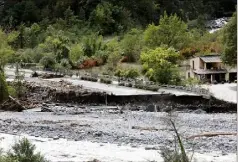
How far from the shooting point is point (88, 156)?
24.0 meters

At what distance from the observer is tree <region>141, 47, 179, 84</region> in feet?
165

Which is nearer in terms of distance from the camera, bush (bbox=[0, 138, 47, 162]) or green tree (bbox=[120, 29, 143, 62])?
bush (bbox=[0, 138, 47, 162])

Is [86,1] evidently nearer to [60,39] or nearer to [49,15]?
[49,15]

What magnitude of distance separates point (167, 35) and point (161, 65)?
582 inches

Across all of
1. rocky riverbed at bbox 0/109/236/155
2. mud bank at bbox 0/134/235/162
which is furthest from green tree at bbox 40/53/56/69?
mud bank at bbox 0/134/235/162

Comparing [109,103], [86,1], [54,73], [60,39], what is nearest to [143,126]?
[109,103]

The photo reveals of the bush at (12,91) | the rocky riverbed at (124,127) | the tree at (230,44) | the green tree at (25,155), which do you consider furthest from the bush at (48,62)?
the green tree at (25,155)

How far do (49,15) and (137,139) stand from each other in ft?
230

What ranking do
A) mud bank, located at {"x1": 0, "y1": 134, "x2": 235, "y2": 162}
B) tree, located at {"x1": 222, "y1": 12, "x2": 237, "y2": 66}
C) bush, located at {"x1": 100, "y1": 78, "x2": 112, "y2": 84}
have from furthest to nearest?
bush, located at {"x1": 100, "y1": 78, "x2": 112, "y2": 84}
tree, located at {"x1": 222, "y1": 12, "x2": 237, "y2": 66}
mud bank, located at {"x1": 0, "y1": 134, "x2": 235, "y2": 162}

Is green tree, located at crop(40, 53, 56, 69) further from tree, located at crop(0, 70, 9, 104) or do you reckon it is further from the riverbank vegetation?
tree, located at crop(0, 70, 9, 104)

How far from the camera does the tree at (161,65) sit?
5038 centimetres

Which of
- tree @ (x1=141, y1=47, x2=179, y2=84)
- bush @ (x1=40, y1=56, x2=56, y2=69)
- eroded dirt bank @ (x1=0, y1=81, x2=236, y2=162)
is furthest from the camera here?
bush @ (x1=40, y1=56, x2=56, y2=69)

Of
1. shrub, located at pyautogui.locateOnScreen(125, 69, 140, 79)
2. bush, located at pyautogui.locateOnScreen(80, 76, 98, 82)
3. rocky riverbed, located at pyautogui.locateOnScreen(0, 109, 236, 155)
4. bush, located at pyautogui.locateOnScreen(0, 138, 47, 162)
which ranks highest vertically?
shrub, located at pyautogui.locateOnScreen(125, 69, 140, 79)

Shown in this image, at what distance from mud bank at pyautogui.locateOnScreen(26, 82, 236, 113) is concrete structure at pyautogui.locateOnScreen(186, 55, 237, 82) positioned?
34.0 feet
